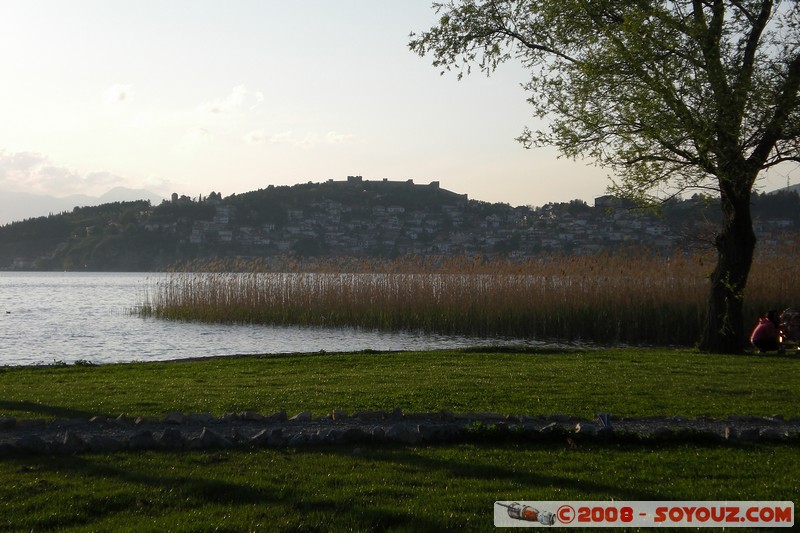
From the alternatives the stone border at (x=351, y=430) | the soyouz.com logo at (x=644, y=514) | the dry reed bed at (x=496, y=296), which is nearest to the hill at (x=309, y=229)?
the dry reed bed at (x=496, y=296)

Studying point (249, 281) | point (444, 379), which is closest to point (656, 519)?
point (444, 379)

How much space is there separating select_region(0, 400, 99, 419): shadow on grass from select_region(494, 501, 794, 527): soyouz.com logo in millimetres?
5981

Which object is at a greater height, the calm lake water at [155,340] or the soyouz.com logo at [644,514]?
the soyouz.com logo at [644,514]

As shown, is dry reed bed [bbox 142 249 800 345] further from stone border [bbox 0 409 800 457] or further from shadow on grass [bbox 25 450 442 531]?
shadow on grass [bbox 25 450 442 531]

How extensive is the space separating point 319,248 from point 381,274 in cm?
5076

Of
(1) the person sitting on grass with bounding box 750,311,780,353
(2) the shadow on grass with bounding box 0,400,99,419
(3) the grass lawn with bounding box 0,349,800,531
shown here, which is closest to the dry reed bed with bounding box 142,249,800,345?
(1) the person sitting on grass with bounding box 750,311,780,353

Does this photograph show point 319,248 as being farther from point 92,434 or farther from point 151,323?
point 92,434

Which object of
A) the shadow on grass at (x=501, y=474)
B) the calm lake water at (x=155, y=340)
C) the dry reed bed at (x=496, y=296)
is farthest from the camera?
the dry reed bed at (x=496, y=296)

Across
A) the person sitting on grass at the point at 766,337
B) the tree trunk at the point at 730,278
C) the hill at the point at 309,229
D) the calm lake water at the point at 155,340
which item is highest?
the hill at the point at 309,229

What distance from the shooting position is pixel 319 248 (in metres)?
81.0

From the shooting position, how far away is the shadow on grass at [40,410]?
9771mm

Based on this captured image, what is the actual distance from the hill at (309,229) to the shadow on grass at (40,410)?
48377 mm

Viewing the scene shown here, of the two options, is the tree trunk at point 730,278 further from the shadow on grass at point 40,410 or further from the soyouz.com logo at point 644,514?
the shadow on grass at point 40,410

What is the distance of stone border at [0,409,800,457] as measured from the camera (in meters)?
7.62
